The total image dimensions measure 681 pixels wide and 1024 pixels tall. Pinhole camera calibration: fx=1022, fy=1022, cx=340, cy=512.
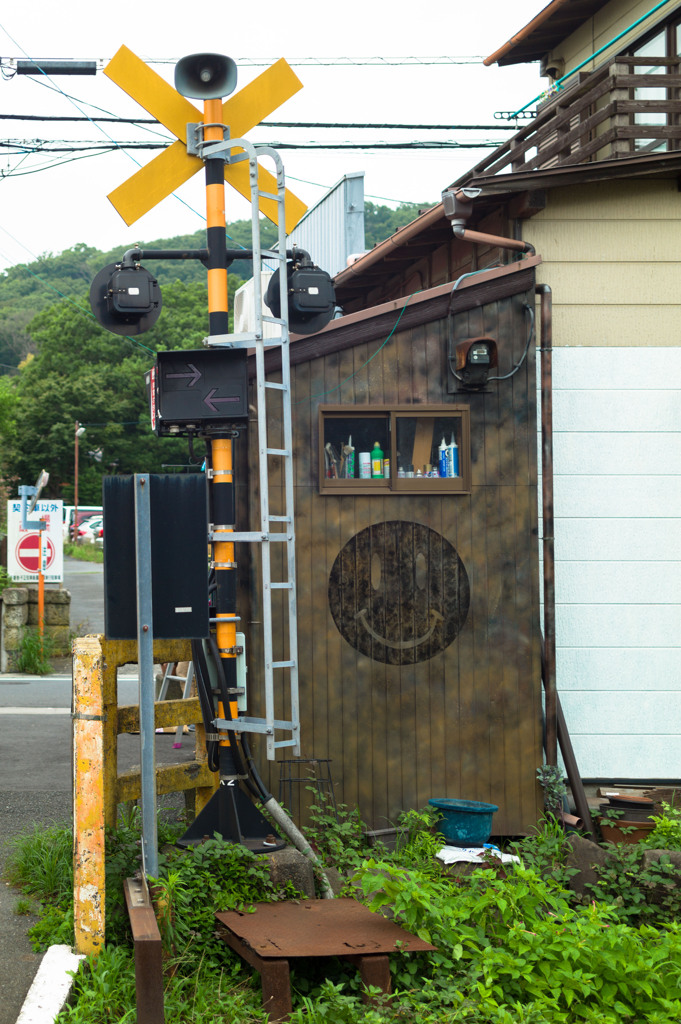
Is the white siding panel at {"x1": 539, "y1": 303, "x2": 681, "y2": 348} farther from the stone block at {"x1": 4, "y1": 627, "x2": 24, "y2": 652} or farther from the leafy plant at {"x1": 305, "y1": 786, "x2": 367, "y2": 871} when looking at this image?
the stone block at {"x1": 4, "y1": 627, "x2": 24, "y2": 652}

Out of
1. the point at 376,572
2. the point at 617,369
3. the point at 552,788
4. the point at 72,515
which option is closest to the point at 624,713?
the point at 552,788

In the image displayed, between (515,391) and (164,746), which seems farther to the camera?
(164,746)

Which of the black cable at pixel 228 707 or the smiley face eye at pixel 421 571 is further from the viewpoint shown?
the smiley face eye at pixel 421 571

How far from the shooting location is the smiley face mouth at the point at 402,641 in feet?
25.6

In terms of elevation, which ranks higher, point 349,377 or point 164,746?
point 349,377

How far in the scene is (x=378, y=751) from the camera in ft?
25.3

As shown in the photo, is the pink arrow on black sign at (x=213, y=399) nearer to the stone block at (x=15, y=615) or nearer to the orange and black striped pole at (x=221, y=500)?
the orange and black striped pole at (x=221, y=500)

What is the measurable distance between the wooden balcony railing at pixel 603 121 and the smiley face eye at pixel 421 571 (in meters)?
4.63

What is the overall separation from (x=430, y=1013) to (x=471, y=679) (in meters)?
3.36

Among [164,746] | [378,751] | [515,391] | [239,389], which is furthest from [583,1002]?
[164,746]

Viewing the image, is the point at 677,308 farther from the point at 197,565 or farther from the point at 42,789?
the point at 42,789

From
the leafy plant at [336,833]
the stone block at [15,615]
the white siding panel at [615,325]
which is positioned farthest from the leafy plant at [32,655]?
the white siding panel at [615,325]

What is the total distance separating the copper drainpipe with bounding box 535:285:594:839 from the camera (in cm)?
790

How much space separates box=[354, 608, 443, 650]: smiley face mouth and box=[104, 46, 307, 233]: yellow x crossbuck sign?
2950 mm
